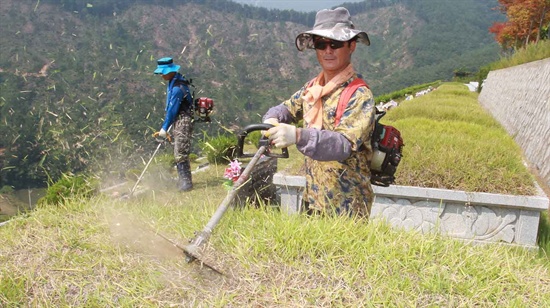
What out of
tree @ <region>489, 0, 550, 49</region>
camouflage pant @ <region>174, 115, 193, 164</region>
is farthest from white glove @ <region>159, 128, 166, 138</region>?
tree @ <region>489, 0, 550, 49</region>

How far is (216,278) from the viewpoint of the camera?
1.87 m

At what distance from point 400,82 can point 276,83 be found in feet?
113

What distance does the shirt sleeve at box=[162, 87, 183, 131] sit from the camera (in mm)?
7355

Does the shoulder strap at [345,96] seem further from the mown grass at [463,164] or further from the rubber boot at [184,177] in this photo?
the rubber boot at [184,177]

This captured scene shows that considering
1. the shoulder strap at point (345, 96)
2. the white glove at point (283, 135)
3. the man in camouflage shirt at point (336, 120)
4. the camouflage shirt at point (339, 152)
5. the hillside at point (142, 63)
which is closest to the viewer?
the white glove at point (283, 135)

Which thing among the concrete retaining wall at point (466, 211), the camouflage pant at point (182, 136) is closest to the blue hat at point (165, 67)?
the camouflage pant at point (182, 136)

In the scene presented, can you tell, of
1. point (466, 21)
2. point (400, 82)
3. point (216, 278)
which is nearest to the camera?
point (216, 278)

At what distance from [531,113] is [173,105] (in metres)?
7.13

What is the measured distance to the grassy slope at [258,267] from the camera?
1.75 meters

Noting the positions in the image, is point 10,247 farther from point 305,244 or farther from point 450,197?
point 450,197

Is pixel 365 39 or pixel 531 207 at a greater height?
pixel 365 39

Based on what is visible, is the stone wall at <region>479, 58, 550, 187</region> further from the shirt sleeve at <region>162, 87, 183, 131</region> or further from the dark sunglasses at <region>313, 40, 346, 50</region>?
the shirt sleeve at <region>162, 87, 183, 131</region>

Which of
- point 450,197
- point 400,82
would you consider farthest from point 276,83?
point 450,197

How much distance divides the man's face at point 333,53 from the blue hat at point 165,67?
5.15m
